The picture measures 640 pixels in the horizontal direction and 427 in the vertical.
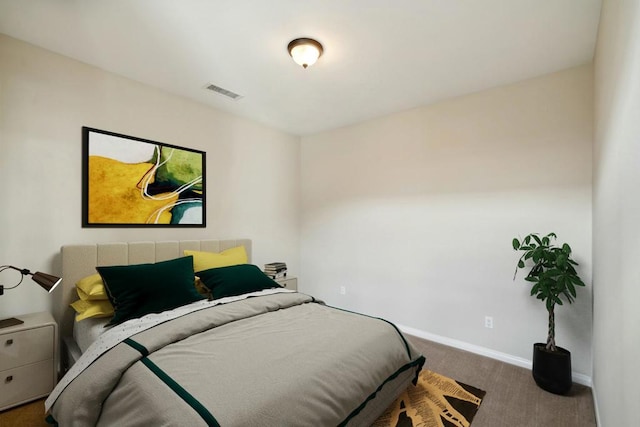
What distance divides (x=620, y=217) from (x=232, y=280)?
100 inches

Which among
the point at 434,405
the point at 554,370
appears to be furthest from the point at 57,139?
the point at 554,370

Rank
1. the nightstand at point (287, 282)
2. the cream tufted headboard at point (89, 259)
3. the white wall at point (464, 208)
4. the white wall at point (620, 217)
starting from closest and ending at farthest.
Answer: the white wall at point (620, 217)
the cream tufted headboard at point (89, 259)
the white wall at point (464, 208)
the nightstand at point (287, 282)

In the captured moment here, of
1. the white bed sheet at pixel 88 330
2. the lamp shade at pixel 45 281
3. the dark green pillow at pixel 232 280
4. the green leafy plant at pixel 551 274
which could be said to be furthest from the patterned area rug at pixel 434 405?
the lamp shade at pixel 45 281

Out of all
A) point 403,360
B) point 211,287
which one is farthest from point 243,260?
point 403,360

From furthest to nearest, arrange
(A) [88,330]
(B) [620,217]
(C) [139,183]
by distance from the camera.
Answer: (C) [139,183] → (A) [88,330] → (B) [620,217]

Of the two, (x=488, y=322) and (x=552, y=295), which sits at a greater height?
(x=552, y=295)

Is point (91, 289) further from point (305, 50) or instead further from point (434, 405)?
point (434, 405)

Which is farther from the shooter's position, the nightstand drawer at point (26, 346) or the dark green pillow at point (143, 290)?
the dark green pillow at point (143, 290)

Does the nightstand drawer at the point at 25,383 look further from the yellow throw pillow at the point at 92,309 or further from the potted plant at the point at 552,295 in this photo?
the potted plant at the point at 552,295

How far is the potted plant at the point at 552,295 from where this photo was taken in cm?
217

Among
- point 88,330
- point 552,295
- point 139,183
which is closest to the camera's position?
point 88,330

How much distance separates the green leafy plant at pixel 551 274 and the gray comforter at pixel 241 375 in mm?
1141

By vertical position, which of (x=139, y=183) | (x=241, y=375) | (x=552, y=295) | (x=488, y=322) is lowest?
(x=488, y=322)

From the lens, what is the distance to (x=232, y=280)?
2633 millimetres
